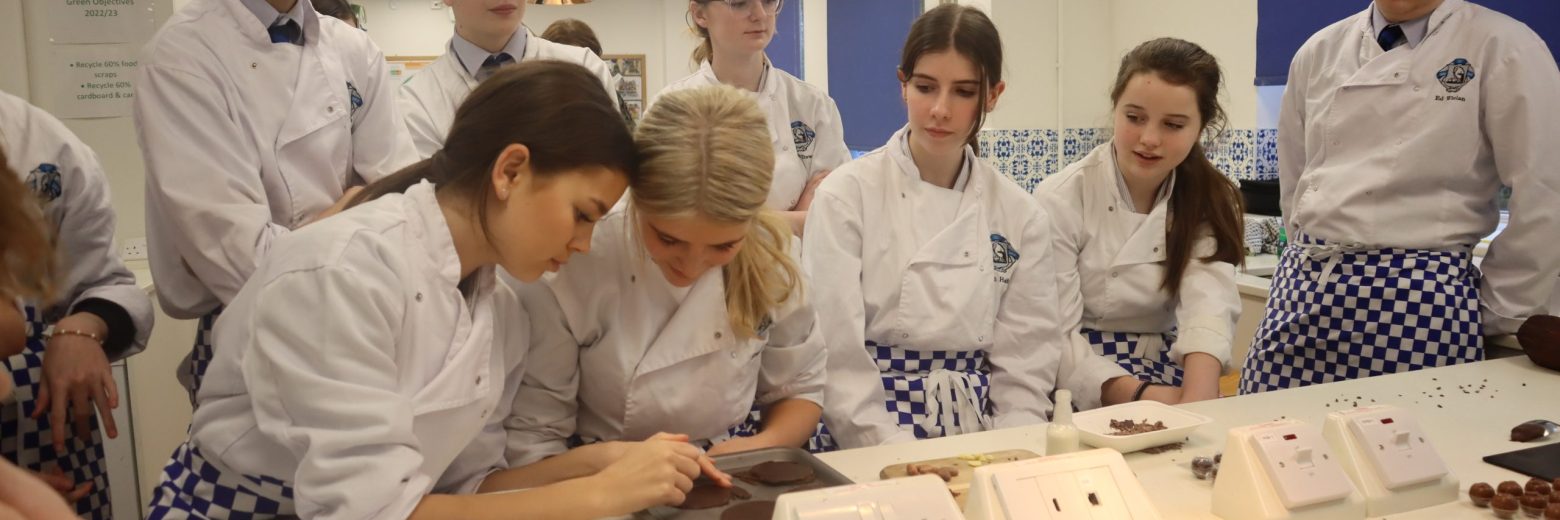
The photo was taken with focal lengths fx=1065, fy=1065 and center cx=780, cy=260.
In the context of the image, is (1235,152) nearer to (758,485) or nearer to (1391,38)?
(1391,38)

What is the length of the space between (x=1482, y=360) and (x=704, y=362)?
1.63 metres

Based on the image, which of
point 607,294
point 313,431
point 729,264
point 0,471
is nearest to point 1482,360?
point 729,264

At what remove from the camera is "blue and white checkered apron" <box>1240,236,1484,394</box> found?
2188 millimetres

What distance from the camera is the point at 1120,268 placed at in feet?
7.23

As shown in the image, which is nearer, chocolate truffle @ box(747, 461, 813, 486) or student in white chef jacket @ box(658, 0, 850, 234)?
chocolate truffle @ box(747, 461, 813, 486)

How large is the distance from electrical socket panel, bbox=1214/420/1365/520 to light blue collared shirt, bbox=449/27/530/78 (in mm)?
1620

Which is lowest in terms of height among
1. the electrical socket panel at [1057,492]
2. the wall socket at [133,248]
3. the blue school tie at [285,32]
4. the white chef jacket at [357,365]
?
the wall socket at [133,248]

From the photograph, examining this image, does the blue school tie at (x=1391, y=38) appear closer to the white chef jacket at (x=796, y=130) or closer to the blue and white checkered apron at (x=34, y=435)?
the white chef jacket at (x=796, y=130)

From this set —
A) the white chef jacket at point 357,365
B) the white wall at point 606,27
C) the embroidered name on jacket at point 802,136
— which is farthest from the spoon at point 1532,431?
the white wall at point 606,27

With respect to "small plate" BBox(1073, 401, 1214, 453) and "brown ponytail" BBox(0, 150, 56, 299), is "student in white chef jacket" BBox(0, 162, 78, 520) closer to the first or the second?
"brown ponytail" BBox(0, 150, 56, 299)

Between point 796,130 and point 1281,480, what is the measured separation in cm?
164

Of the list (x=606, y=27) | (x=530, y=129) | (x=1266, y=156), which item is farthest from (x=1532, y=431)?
(x=606, y=27)

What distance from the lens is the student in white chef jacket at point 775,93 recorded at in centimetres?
252

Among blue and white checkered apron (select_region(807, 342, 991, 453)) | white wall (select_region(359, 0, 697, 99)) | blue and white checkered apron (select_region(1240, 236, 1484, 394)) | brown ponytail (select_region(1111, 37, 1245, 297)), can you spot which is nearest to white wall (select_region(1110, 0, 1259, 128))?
blue and white checkered apron (select_region(1240, 236, 1484, 394))
